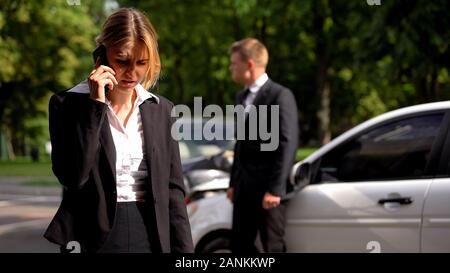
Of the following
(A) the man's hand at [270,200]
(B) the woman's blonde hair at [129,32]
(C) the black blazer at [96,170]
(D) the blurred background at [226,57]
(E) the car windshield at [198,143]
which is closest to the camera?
(C) the black blazer at [96,170]

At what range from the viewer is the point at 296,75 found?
36.3 metres

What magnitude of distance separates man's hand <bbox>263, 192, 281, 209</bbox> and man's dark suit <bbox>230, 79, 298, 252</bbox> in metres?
0.03

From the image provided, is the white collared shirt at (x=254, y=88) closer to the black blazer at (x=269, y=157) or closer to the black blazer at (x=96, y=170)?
the black blazer at (x=269, y=157)

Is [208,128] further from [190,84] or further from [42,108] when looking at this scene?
[190,84]

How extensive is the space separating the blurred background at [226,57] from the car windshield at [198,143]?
179 cm

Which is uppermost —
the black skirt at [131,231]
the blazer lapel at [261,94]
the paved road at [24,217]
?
the blazer lapel at [261,94]

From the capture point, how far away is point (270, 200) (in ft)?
14.4

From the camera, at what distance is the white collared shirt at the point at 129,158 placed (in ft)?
7.44

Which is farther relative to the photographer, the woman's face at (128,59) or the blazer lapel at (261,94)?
the blazer lapel at (261,94)

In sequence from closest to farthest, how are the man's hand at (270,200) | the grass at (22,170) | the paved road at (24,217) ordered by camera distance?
1. the man's hand at (270,200)
2. the paved road at (24,217)
3. the grass at (22,170)

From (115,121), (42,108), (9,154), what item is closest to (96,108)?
(115,121)

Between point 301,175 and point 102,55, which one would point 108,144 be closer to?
point 102,55

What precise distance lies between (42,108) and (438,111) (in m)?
22.6

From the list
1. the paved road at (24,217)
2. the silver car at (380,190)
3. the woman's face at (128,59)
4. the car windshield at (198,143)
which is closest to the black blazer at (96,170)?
the woman's face at (128,59)
